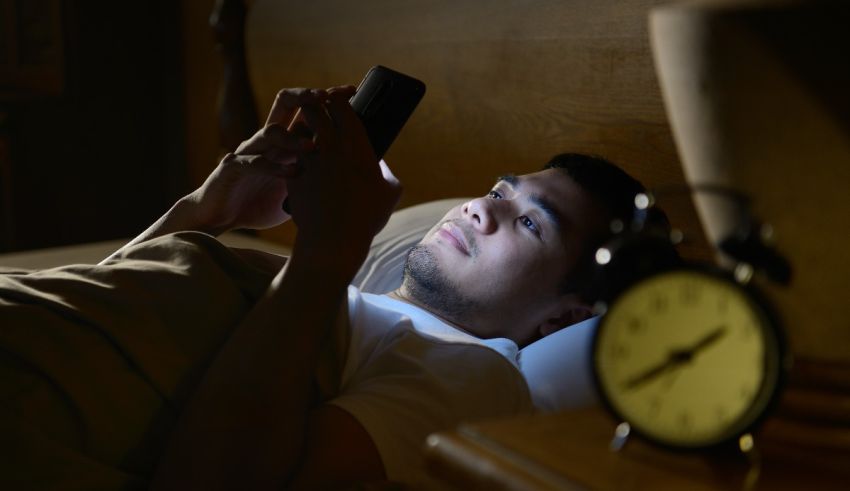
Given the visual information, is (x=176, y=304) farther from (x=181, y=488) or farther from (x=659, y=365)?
(x=659, y=365)

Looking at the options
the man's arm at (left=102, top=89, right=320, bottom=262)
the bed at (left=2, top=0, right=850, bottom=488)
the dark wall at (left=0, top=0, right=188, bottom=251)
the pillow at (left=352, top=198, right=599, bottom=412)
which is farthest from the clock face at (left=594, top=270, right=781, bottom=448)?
the dark wall at (left=0, top=0, right=188, bottom=251)

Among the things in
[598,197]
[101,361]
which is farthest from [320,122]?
[598,197]

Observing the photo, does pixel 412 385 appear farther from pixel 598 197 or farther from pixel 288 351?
pixel 598 197

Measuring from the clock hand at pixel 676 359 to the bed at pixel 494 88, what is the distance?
0.43m

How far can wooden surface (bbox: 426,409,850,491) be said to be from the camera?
0.51 m

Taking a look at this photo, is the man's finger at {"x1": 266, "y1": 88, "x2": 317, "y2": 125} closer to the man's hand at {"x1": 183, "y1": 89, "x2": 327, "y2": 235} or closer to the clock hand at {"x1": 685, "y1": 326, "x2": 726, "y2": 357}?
the man's hand at {"x1": 183, "y1": 89, "x2": 327, "y2": 235}

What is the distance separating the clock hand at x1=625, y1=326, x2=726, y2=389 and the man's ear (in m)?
0.64

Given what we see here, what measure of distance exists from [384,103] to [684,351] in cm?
58

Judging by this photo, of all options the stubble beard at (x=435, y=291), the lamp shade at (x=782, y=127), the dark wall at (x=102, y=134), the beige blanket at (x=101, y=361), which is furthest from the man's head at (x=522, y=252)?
the dark wall at (x=102, y=134)

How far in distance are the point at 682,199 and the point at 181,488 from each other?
2.52ft

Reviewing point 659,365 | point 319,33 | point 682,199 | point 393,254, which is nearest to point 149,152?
point 319,33

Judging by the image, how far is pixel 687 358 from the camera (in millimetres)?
558

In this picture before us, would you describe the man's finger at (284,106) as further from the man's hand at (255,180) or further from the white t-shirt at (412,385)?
the white t-shirt at (412,385)

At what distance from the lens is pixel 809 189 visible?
0.57 meters
